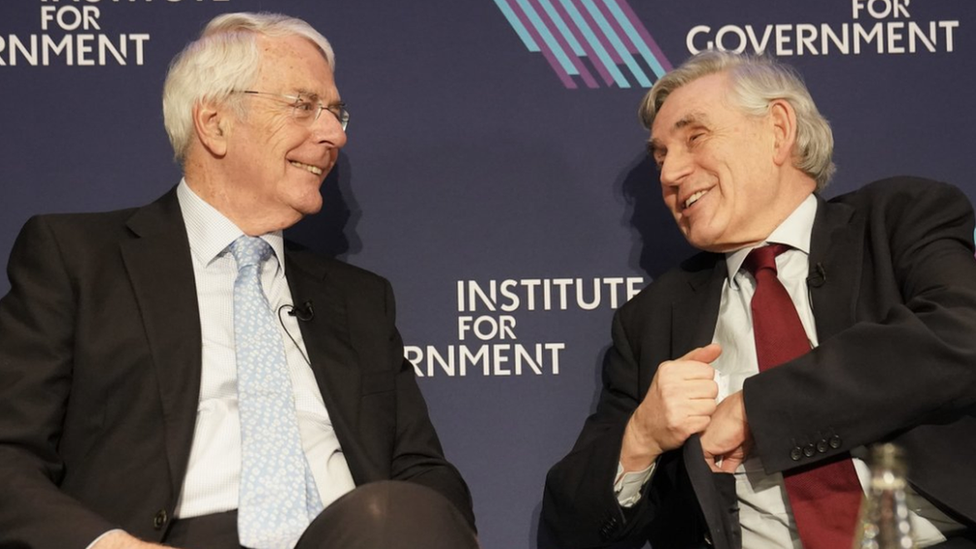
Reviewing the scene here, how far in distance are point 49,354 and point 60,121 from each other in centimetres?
110

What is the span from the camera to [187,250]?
3084 mm

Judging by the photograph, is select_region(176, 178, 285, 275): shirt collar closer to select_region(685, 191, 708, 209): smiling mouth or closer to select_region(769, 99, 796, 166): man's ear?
select_region(685, 191, 708, 209): smiling mouth

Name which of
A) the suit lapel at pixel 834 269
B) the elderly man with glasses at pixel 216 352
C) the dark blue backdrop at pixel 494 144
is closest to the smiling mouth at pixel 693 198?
the suit lapel at pixel 834 269

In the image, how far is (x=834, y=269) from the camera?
313 cm

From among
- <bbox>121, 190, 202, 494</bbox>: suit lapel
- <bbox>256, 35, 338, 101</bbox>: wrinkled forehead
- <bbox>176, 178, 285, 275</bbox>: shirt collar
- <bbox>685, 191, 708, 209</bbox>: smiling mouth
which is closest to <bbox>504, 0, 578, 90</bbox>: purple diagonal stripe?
<bbox>685, 191, 708, 209</bbox>: smiling mouth

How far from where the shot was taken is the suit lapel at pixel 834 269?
10.1ft

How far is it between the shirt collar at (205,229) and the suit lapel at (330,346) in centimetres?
15

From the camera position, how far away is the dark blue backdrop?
3.69 m

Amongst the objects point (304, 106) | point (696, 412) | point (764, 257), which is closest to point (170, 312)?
point (304, 106)

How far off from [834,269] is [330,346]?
4.13 feet

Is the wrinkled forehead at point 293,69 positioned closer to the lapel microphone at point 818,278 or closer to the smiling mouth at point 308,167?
the smiling mouth at point 308,167

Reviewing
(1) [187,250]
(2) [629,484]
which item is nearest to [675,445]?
(2) [629,484]

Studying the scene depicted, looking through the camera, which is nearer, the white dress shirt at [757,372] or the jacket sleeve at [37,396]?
the jacket sleeve at [37,396]

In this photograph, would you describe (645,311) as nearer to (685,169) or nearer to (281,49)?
(685,169)
